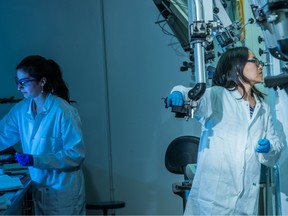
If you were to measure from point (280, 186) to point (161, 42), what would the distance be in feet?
5.53

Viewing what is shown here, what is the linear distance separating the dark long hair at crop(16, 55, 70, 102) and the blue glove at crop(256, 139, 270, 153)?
1.23 meters

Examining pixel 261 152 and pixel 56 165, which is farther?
pixel 56 165

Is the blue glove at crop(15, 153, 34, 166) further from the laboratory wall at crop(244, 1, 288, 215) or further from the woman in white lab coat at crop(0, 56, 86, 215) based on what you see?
the laboratory wall at crop(244, 1, 288, 215)

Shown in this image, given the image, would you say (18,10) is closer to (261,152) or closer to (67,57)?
(67,57)

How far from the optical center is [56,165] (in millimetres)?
2252

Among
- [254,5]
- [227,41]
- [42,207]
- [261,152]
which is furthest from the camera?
[42,207]

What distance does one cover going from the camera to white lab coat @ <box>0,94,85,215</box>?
7.52 feet

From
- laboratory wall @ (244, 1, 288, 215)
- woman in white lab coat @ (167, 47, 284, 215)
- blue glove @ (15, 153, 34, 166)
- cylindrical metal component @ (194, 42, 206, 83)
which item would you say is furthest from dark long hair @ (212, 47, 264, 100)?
blue glove @ (15, 153, 34, 166)

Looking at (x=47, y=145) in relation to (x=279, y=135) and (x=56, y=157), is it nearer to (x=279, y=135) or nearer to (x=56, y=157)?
(x=56, y=157)

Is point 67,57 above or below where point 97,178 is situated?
above

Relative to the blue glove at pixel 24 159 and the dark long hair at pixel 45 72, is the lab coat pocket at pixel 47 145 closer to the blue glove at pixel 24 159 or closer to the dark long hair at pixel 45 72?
the blue glove at pixel 24 159

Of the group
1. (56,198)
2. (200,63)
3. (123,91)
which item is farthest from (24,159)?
(123,91)

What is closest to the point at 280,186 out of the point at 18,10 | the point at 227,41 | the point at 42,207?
the point at 227,41

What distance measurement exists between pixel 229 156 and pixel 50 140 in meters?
1.04
